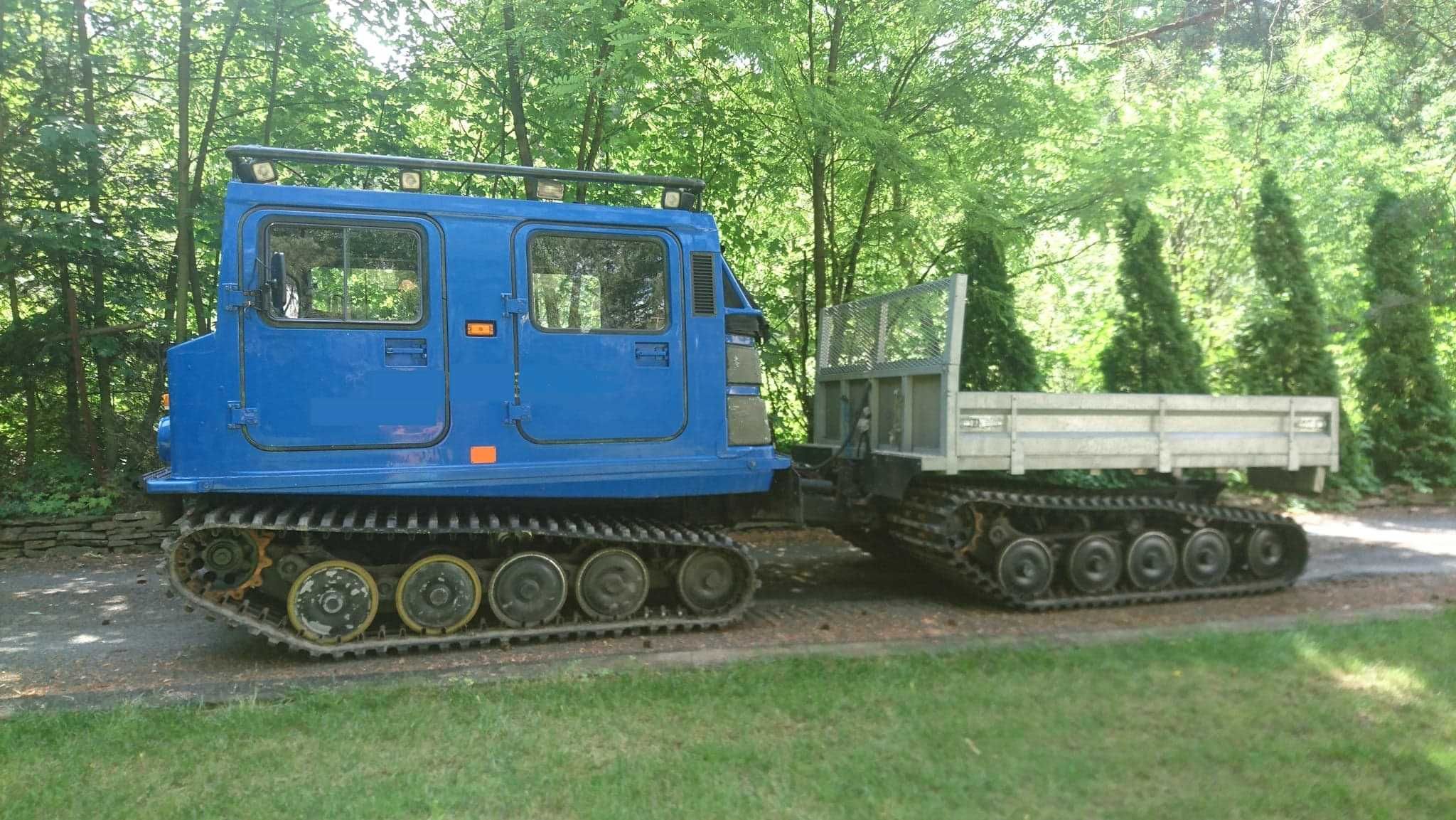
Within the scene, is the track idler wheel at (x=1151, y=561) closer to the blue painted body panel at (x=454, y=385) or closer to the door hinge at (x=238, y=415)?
the blue painted body panel at (x=454, y=385)

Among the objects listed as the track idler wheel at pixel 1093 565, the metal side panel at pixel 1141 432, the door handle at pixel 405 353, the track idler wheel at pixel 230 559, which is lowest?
the track idler wheel at pixel 1093 565

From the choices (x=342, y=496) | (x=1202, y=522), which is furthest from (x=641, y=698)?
(x=1202, y=522)

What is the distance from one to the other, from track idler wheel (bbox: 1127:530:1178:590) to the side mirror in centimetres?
623

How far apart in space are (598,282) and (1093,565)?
14.3 ft

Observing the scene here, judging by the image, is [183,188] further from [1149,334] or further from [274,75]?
[1149,334]

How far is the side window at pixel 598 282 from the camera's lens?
5660 millimetres

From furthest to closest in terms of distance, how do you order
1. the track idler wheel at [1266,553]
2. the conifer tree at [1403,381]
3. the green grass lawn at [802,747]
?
the conifer tree at [1403,381]
the track idler wheel at [1266,553]
the green grass lawn at [802,747]

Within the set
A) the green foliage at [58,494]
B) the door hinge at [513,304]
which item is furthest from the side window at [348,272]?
the green foliage at [58,494]

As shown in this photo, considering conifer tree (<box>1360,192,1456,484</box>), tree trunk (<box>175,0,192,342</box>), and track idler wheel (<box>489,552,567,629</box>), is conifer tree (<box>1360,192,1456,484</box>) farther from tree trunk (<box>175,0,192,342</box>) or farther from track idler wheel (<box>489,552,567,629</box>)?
tree trunk (<box>175,0,192,342</box>)

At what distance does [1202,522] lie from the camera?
7.41m

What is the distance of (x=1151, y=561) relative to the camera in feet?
23.4

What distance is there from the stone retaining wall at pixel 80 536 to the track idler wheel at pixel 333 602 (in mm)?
4942

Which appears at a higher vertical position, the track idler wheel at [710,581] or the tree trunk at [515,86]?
the tree trunk at [515,86]

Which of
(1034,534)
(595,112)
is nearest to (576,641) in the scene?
(1034,534)
